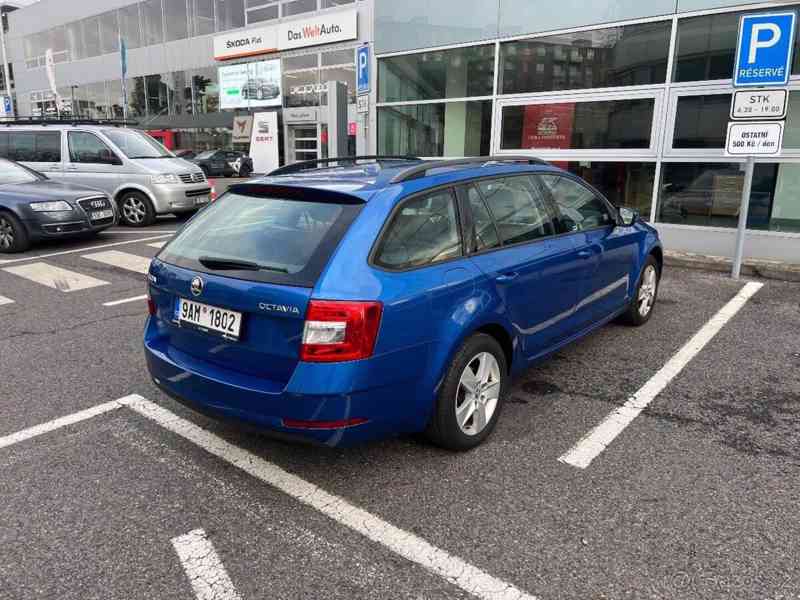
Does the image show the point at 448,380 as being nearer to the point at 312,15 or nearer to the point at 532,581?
the point at 532,581

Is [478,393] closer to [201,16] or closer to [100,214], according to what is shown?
[100,214]

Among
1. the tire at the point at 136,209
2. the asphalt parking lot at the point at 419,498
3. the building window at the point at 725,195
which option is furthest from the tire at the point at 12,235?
the building window at the point at 725,195

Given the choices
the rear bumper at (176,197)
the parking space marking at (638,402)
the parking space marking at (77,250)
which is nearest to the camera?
the parking space marking at (638,402)

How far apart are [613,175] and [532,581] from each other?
860 centimetres

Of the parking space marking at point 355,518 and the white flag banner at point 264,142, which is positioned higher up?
the white flag banner at point 264,142

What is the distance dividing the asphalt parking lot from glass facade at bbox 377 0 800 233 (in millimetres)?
4873

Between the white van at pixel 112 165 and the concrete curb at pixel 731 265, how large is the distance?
8.82 metres

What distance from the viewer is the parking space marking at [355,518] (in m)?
2.44

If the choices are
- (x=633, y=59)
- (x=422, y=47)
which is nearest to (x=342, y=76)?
(x=422, y=47)

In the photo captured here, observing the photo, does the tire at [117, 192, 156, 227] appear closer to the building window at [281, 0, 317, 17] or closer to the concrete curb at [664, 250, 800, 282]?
the concrete curb at [664, 250, 800, 282]

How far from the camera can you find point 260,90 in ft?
90.0

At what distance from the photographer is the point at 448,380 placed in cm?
317

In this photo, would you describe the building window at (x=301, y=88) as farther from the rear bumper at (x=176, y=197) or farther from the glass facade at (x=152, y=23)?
the rear bumper at (x=176, y=197)

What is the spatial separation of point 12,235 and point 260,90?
20.0 meters
